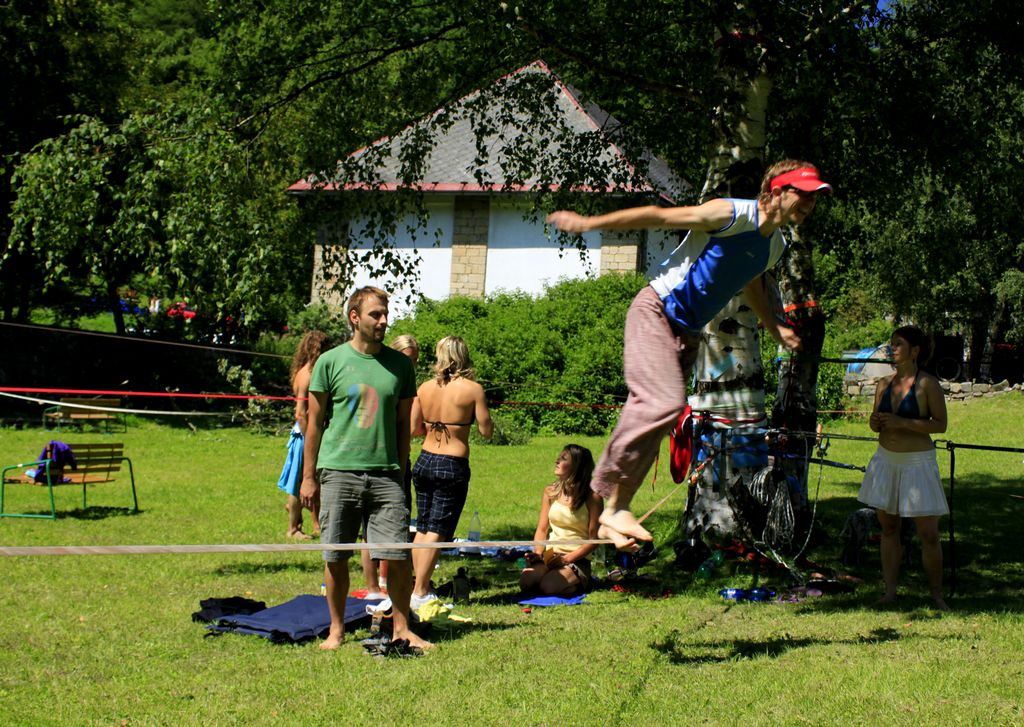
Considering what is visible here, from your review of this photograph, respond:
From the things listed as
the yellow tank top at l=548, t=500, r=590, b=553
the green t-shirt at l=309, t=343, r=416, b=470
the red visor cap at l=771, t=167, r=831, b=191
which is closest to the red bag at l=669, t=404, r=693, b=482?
the yellow tank top at l=548, t=500, r=590, b=553

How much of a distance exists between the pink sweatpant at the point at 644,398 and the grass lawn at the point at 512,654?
1.08m

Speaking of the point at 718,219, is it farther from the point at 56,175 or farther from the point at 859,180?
the point at 859,180

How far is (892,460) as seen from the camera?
23.2 feet

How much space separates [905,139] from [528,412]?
11.9 m

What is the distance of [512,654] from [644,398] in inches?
73.5

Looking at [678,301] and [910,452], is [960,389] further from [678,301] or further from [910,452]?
[678,301]

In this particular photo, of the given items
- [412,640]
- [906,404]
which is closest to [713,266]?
[906,404]

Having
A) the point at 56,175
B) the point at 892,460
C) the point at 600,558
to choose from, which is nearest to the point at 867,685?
the point at 892,460

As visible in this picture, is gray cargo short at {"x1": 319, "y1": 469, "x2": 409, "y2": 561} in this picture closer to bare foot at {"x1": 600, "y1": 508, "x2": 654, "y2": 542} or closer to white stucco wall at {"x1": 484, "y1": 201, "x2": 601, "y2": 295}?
bare foot at {"x1": 600, "y1": 508, "x2": 654, "y2": 542}

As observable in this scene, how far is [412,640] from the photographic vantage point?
20.1 feet

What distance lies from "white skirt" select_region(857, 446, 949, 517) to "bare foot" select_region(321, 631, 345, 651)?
3.39 m

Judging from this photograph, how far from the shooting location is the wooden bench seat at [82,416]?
66.2 feet

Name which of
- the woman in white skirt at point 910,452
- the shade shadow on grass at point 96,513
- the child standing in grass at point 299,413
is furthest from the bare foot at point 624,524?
the shade shadow on grass at point 96,513

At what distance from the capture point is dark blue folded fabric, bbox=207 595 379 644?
6.25 metres
